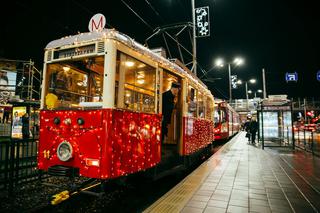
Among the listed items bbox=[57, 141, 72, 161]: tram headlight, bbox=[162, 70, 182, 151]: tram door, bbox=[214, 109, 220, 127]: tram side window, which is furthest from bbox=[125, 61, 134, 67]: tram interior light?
bbox=[214, 109, 220, 127]: tram side window

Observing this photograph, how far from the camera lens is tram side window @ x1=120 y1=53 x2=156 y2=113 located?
430 centimetres

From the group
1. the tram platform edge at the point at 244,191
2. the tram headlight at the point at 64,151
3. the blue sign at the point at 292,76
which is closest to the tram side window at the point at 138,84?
the tram headlight at the point at 64,151

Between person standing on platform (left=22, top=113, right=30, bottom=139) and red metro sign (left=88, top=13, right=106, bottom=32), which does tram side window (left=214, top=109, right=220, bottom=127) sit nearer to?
person standing on platform (left=22, top=113, right=30, bottom=139)

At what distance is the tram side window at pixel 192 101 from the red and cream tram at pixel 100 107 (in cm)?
199

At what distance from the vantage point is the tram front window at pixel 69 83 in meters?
4.61

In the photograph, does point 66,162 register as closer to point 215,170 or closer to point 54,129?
point 54,129

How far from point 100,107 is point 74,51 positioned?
4.39 feet

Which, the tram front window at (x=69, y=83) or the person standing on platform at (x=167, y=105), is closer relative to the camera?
the tram front window at (x=69, y=83)


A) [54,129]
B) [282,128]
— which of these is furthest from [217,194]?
[282,128]

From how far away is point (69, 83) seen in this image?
4.77 metres

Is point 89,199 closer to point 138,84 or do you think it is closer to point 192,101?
point 138,84

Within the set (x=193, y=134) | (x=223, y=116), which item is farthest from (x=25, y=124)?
(x=223, y=116)

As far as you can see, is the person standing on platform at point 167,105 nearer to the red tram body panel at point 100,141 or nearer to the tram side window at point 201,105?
the red tram body panel at point 100,141

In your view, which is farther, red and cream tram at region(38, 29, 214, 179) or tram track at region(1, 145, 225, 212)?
tram track at region(1, 145, 225, 212)
